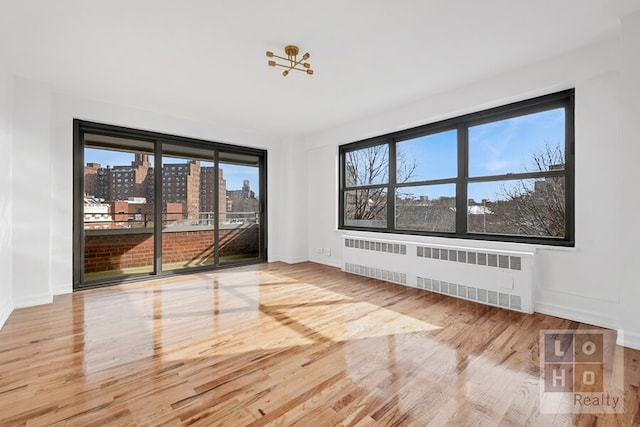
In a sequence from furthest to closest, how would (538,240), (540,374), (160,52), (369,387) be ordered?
1. (538,240)
2. (160,52)
3. (540,374)
4. (369,387)

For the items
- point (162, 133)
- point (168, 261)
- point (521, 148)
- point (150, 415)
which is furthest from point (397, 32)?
point (168, 261)

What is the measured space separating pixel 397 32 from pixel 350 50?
0.47m

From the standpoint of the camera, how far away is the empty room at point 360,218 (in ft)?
5.89

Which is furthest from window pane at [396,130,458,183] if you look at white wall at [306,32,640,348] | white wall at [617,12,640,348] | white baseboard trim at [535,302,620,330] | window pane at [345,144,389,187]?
white baseboard trim at [535,302,620,330]

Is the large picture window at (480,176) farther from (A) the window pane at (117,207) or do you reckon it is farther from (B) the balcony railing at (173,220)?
(A) the window pane at (117,207)

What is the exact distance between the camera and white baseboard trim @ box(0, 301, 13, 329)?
110 inches

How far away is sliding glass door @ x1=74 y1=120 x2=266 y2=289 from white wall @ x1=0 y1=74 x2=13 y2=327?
0.76 metres

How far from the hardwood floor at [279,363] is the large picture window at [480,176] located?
1.08 m

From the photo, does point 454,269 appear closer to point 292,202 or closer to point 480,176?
point 480,176

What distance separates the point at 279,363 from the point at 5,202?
344 centimetres

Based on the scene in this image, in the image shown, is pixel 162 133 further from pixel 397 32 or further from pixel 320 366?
pixel 320 366

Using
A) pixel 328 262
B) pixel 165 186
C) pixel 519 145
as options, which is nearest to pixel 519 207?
pixel 519 145

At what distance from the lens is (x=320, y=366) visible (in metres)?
2.03

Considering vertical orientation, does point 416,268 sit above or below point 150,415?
above
